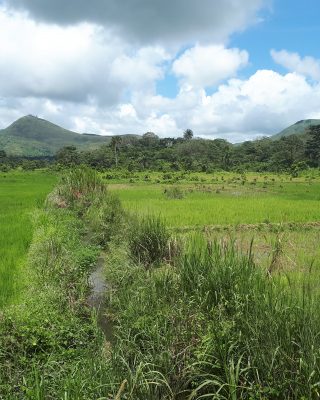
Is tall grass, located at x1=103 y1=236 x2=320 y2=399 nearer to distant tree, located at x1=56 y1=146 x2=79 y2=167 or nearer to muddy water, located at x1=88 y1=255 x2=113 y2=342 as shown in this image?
muddy water, located at x1=88 y1=255 x2=113 y2=342

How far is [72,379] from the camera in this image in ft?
11.4

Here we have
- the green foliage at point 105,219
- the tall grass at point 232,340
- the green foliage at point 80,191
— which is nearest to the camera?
the tall grass at point 232,340

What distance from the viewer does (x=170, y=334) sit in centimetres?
409

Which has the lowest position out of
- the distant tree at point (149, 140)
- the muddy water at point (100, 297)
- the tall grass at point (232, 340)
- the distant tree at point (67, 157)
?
the muddy water at point (100, 297)

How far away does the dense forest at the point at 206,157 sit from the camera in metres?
53.6

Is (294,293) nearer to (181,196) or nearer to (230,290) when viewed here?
(230,290)

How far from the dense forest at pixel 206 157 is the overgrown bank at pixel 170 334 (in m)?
41.1

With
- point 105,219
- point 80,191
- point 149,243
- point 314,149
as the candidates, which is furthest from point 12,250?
point 314,149

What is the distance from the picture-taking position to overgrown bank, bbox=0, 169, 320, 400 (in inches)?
135

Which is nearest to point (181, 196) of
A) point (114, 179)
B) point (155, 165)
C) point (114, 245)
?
point (114, 245)

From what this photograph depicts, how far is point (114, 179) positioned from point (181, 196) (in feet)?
54.4

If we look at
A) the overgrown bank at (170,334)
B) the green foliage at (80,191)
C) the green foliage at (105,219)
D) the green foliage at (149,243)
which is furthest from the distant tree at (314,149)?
the overgrown bank at (170,334)

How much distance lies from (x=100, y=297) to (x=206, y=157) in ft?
200

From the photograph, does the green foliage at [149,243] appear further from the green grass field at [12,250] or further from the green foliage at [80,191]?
the green foliage at [80,191]
